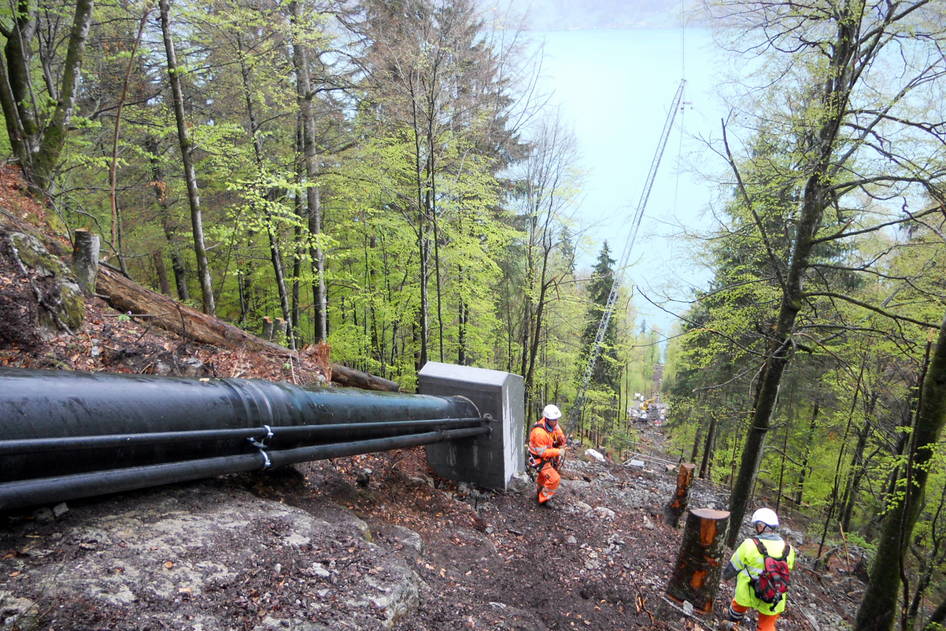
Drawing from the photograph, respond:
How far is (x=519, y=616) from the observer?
13.4 ft

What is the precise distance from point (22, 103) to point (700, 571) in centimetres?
1084

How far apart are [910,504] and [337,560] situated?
19.6 feet

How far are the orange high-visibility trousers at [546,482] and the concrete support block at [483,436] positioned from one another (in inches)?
21.0

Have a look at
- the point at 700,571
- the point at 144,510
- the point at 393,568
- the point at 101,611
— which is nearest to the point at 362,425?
the point at 393,568

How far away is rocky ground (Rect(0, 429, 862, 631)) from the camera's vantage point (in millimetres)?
2283

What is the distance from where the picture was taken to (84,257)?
205 inches

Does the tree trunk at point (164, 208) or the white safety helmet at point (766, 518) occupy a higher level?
the tree trunk at point (164, 208)

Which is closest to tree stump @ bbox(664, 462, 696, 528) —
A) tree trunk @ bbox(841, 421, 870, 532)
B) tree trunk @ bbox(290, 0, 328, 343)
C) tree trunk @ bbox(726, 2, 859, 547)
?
tree trunk @ bbox(726, 2, 859, 547)

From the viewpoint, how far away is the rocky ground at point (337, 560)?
2283 mm

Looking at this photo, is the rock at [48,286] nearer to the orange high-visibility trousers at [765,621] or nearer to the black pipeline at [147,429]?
the black pipeline at [147,429]

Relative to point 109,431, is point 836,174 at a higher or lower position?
higher

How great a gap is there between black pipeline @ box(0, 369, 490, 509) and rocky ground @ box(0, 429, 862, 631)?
0.35 m

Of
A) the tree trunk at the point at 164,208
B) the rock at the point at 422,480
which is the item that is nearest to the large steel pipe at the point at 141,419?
the rock at the point at 422,480

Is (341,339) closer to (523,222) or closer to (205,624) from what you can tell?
(523,222)
